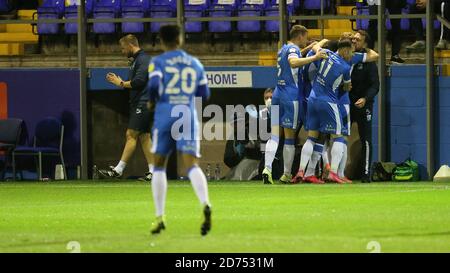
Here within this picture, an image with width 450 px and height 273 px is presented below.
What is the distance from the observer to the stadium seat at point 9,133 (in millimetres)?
20625

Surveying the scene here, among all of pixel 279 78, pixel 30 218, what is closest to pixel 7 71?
pixel 279 78

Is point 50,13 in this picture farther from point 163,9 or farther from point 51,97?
point 51,97

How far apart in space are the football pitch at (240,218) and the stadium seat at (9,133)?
2.11 meters

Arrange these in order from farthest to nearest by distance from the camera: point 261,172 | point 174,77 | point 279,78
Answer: point 261,172
point 279,78
point 174,77

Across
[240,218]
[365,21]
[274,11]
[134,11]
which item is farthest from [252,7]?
[240,218]

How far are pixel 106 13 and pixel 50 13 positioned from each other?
1096 mm

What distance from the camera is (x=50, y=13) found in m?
23.5

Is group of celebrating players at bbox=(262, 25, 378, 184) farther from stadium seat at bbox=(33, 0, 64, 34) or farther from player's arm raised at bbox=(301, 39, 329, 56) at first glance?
stadium seat at bbox=(33, 0, 64, 34)

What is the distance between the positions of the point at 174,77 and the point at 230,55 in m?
10.8

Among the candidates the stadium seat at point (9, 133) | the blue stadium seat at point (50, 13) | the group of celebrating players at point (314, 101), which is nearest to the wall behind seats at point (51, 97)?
the stadium seat at point (9, 133)

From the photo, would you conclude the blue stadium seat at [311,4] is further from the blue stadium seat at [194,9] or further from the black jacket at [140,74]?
the black jacket at [140,74]

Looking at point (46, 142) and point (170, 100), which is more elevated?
point (170, 100)
